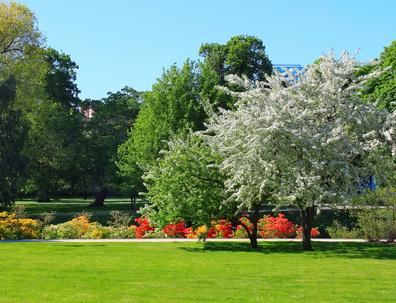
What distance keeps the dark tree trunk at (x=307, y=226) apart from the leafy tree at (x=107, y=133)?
3071 centimetres

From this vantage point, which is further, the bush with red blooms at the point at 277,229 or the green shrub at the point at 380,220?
the bush with red blooms at the point at 277,229

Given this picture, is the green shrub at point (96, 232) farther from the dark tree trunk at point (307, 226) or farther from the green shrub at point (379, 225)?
the green shrub at point (379, 225)

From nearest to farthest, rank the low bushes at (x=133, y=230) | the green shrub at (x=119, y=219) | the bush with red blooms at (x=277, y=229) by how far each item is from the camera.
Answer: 1. the low bushes at (x=133, y=230)
2. the bush with red blooms at (x=277, y=229)
3. the green shrub at (x=119, y=219)

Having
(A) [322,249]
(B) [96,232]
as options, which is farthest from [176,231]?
(A) [322,249]

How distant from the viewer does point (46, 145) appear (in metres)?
50.0

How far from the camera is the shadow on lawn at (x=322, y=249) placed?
18078 mm

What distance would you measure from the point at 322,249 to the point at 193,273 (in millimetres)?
7388

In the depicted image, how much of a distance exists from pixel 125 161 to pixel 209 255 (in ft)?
93.6

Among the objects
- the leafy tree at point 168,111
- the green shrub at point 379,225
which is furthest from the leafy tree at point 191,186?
the leafy tree at point 168,111

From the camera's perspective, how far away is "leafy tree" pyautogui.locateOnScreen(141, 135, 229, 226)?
→ 20.0 m

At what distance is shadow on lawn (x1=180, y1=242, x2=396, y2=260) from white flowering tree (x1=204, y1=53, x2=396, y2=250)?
920 mm

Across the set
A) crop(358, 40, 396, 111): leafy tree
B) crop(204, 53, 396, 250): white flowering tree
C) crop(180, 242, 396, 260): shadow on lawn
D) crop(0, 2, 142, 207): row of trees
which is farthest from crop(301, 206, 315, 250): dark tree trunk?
crop(0, 2, 142, 207): row of trees

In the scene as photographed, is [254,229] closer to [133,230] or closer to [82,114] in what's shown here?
[133,230]

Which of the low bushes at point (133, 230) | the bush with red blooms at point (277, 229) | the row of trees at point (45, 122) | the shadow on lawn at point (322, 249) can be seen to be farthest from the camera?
the row of trees at point (45, 122)
